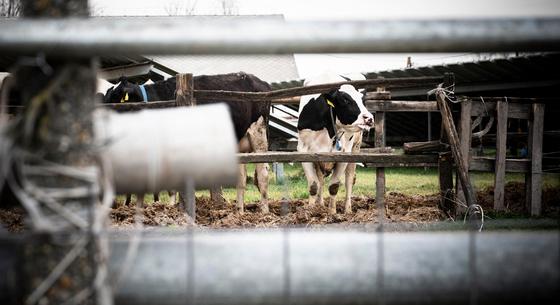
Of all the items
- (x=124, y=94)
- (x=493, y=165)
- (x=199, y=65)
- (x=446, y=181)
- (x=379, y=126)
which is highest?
(x=199, y=65)

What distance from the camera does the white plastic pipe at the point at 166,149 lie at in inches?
52.3

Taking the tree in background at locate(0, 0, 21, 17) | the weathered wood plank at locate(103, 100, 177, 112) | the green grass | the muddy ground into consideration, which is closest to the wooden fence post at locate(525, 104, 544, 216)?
the muddy ground

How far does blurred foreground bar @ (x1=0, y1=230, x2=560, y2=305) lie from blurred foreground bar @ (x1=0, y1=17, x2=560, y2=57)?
1.58ft

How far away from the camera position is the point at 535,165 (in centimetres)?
652

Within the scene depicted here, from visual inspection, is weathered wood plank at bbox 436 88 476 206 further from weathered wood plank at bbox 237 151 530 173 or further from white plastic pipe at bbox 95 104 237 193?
white plastic pipe at bbox 95 104 237 193

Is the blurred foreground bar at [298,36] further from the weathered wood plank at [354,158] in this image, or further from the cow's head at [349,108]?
the cow's head at [349,108]

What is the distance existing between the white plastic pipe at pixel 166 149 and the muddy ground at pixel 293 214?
13.7ft

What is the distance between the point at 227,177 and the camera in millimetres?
1382

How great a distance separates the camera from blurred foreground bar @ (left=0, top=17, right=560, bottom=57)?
1227mm

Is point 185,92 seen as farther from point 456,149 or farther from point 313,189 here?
point 456,149

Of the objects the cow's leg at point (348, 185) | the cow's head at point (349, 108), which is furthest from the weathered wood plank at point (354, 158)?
the cow's head at point (349, 108)

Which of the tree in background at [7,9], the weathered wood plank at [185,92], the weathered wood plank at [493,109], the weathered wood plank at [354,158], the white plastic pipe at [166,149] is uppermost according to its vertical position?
the tree in background at [7,9]

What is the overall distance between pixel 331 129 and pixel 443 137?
7.25ft

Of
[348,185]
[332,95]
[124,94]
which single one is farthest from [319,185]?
[124,94]
